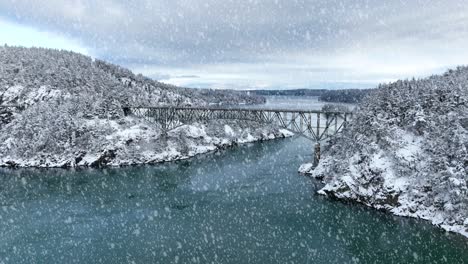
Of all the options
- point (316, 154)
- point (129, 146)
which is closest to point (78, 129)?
point (129, 146)

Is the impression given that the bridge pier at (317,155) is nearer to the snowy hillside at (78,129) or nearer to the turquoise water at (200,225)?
the turquoise water at (200,225)

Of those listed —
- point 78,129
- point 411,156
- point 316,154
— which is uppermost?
point 78,129

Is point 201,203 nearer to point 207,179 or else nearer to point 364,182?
point 207,179

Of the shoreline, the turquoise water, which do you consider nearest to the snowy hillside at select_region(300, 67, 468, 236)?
the shoreline

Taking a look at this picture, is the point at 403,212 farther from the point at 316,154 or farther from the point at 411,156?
the point at 316,154

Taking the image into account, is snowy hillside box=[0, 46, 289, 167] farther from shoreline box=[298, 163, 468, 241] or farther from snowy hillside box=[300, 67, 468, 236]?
snowy hillside box=[300, 67, 468, 236]

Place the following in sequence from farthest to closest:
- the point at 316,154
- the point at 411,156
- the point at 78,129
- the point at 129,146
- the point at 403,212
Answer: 1. the point at 129,146
2. the point at 78,129
3. the point at 316,154
4. the point at 411,156
5. the point at 403,212
